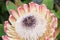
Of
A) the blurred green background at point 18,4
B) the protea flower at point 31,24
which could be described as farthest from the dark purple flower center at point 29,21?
the blurred green background at point 18,4

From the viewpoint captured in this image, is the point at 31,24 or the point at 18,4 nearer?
the point at 31,24

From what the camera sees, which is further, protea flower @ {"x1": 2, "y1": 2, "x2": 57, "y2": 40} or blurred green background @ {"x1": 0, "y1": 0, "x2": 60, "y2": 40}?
blurred green background @ {"x1": 0, "y1": 0, "x2": 60, "y2": 40}

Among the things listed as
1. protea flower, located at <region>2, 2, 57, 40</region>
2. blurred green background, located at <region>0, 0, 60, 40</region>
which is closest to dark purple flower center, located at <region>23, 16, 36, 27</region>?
protea flower, located at <region>2, 2, 57, 40</region>

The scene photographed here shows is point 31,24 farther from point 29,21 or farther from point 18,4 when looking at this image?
point 18,4

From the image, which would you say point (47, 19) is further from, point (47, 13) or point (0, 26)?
point (0, 26)

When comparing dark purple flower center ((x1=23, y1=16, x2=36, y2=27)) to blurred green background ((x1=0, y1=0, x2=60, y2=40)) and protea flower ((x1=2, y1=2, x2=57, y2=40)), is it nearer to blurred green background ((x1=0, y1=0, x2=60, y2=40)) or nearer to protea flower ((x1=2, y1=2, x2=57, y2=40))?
protea flower ((x1=2, y1=2, x2=57, y2=40))

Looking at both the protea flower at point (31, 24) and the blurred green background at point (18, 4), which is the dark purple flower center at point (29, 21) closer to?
the protea flower at point (31, 24)

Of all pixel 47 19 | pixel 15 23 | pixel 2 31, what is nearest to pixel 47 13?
pixel 47 19

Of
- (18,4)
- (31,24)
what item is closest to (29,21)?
(31,24)
